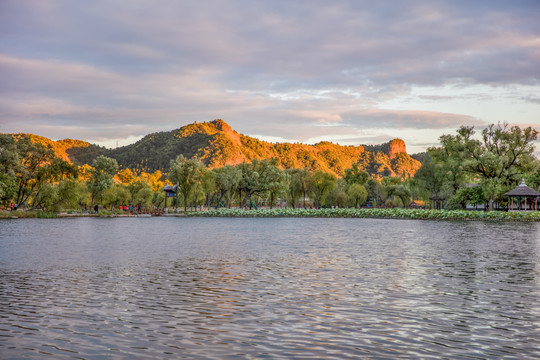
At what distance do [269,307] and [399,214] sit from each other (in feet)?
194

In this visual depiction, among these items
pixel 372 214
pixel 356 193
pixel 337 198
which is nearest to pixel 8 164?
pixel 372 214

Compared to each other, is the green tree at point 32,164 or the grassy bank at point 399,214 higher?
the green tree at point 32,164

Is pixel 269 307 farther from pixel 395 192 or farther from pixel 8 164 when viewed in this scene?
pixel 395 192

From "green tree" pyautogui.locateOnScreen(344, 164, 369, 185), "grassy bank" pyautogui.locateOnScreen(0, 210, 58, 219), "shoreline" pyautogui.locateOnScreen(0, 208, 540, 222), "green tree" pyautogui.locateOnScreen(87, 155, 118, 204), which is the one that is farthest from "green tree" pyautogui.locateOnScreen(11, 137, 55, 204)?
"green tree" pyautogui.locateOnScreen(344, 164, 369, 185)

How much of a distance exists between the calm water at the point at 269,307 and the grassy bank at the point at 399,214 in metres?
41.2

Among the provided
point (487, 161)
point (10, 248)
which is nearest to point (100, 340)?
point (10, 248)

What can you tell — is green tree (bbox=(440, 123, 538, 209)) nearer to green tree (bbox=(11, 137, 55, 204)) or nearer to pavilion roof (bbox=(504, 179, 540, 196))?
pavilion roof (bbox=(504, 179, 540, 196))

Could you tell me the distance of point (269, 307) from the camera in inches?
425

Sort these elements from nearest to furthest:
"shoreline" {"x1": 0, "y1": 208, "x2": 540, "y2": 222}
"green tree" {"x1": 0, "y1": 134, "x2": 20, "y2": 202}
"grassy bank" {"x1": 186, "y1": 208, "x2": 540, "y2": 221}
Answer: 1. "grassy bank" {"x1": 186, "y1": 208, "x2": 540, "y2": 221}
2. "shoreline" {"x1": 0, "y1": 208, "x2": 540, "y2": 222}
3. "green tree" {"x1": 0, "y1": 134, "x2": 20, "y2": 202}

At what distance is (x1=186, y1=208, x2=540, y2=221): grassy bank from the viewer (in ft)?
188

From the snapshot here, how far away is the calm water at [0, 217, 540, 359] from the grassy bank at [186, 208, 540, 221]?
4116cm

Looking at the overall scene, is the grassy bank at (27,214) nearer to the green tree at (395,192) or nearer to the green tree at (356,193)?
the green tree at (356,193)

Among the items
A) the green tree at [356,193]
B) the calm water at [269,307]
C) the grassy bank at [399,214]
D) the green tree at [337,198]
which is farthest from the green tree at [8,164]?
the green tree at [356,193]

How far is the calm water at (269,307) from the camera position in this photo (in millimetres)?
7863
